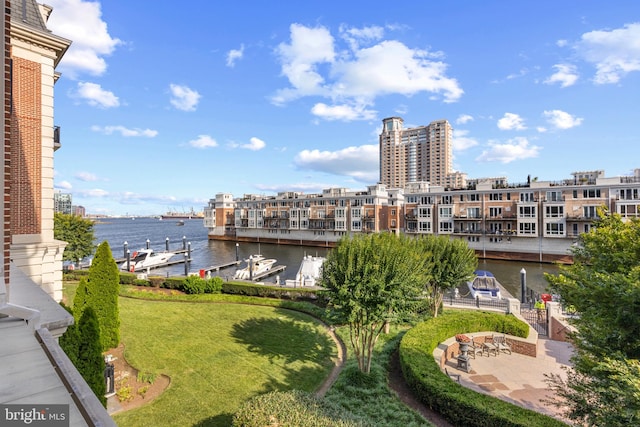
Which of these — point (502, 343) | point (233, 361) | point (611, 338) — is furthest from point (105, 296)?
point (502, 343)

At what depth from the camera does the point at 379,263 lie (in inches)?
453

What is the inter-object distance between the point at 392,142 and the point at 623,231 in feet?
522

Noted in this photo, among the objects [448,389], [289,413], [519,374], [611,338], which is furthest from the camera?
[519,374]

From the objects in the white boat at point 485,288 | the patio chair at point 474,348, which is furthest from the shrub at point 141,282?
the white boat at point 485,288

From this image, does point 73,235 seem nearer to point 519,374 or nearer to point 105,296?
point 105,296

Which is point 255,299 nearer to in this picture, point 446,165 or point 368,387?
point 368,387

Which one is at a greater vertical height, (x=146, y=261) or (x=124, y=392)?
(x=124, y=392)

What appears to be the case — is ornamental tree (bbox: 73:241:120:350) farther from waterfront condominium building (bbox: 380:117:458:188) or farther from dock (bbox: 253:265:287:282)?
waterfront condominium building (bbox: 380:117:458:188)

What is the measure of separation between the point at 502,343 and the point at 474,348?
156cm

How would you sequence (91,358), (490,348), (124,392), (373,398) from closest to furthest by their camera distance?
(91,358) < (124,392) < (373,398) < (490,348)

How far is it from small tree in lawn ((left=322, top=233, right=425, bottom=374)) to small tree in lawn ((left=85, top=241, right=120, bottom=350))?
986 centimetres

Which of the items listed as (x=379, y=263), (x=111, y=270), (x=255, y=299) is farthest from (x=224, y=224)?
(x=379, y=263)

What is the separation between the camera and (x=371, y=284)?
11094 mm

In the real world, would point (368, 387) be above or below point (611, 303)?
below
